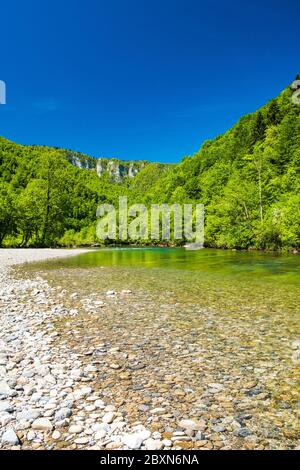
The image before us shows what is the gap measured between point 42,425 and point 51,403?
1.93 ft

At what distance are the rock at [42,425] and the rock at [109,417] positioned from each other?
2.33 ft

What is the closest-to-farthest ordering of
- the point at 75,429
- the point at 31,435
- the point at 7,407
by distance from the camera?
the point at 31,435, the point at 75,429, the point at 7,407

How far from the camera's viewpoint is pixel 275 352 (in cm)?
738

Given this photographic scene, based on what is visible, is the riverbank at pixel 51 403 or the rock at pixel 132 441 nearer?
the rock at pixel 132 441

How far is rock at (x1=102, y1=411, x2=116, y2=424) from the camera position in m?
4.54

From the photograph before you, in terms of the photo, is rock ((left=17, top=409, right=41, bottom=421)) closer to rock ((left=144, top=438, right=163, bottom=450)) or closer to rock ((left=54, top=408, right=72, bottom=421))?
rock ((left=54, top=408, right=72, bottom=421))

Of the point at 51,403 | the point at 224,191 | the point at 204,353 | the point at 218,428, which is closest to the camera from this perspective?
the point at 218,428

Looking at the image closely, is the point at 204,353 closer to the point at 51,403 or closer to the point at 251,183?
the point at 51,403

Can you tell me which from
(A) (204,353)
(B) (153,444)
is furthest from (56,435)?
(A) (204,353)

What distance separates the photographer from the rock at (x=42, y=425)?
4.33 metres

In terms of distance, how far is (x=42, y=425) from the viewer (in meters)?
4.38

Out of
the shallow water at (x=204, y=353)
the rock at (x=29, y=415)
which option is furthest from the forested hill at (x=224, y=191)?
the rock at (x=29, y=415)

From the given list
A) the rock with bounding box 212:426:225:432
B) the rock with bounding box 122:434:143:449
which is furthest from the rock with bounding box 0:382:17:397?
the rock with bounding box 212:426:225:432

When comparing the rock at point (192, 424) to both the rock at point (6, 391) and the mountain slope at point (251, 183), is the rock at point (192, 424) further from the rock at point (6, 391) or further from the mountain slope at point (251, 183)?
the mountain slope at point (251, 183)
